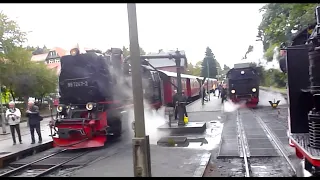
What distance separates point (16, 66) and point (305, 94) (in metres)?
21.8

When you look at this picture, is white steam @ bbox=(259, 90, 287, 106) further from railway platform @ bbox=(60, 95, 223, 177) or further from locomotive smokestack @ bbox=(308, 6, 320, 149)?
locomotive smokestack @ bbox=(308, 6, 320, 149)

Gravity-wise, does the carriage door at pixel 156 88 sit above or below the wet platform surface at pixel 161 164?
above

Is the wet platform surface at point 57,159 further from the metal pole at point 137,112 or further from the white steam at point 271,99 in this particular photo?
the white steam at point 271,99

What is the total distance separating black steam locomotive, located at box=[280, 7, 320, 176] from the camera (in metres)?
3.97

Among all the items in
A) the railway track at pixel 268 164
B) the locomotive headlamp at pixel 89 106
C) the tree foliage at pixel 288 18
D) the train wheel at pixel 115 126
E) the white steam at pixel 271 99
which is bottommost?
the white steam at pixel 271 99

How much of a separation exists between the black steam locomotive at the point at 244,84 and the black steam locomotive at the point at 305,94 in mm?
18038

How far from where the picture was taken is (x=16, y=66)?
22672 millimetres

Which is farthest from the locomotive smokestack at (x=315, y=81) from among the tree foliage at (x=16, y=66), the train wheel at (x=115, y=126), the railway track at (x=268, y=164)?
the tree foliage at (x=16, y=66)

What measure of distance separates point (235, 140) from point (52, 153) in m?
6.00

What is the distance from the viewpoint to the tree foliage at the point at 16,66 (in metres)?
21.4

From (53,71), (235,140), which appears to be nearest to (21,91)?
(53,71)

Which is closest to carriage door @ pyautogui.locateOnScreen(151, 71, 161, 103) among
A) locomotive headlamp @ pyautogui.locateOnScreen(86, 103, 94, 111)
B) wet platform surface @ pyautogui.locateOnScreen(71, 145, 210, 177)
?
locomotive headlamp @ pyautogui.locateOnScreen(86, 103, 94, 111)

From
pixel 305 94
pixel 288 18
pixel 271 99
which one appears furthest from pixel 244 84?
pixel 305 94

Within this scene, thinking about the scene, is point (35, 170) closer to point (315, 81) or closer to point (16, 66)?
point (315, 81)
